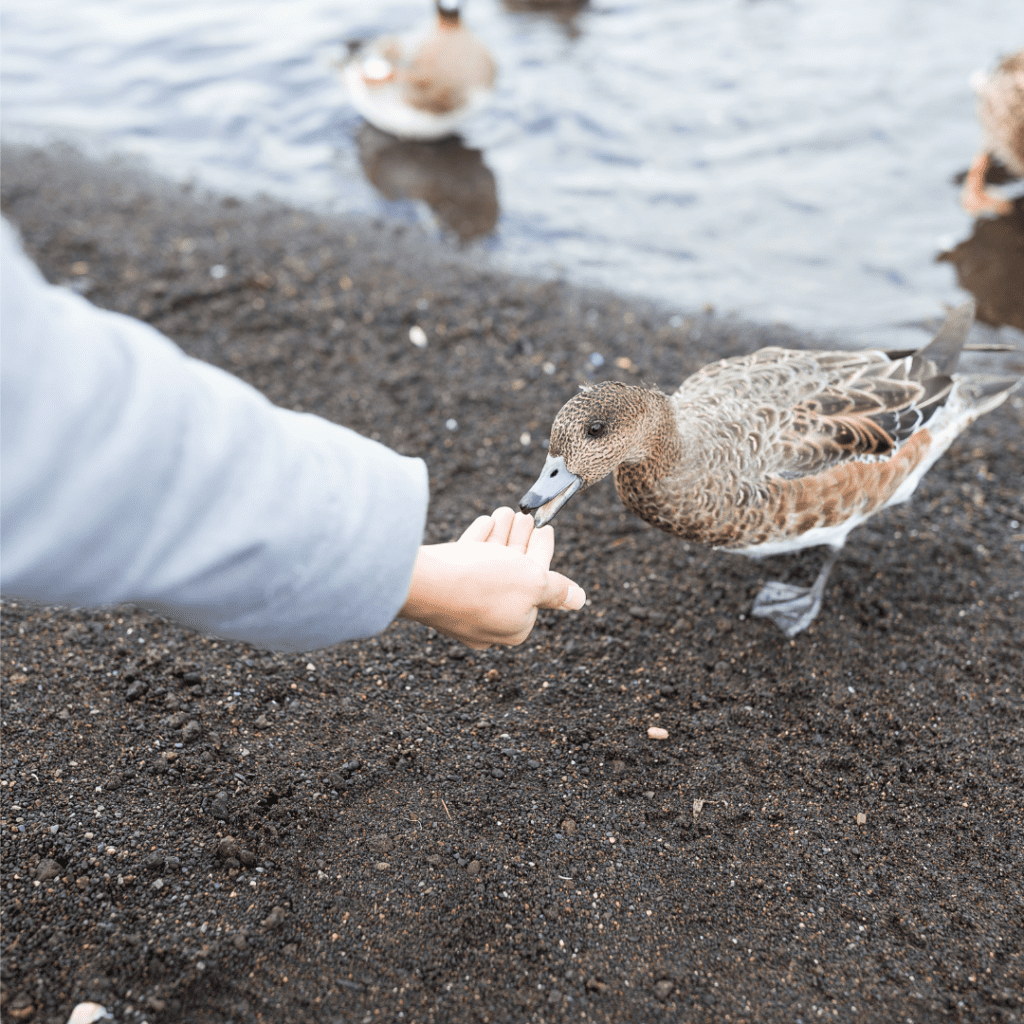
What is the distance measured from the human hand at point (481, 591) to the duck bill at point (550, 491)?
40 centimetres

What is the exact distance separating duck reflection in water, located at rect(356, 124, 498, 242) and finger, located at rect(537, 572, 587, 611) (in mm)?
4699

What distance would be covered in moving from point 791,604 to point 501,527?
159 centimetres

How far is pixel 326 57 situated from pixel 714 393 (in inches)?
273

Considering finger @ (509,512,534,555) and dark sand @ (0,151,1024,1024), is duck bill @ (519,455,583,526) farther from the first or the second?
dark sand @ (0,151,1024,1024)

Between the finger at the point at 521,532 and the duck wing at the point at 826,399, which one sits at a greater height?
the finger at the point at 521,532

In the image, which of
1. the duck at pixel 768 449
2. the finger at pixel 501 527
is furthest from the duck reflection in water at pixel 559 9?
the finger at pixel 501 527

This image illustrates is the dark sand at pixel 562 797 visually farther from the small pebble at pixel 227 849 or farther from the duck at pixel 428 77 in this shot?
the duck at pixel 428 77

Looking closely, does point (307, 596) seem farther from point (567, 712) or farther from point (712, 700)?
point (712, 700)

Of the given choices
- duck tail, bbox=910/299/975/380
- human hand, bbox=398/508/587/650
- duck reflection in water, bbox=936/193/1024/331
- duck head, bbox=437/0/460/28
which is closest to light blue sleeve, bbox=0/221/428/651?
human hand, bbox=398/508/587/650

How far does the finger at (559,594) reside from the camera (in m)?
2.18

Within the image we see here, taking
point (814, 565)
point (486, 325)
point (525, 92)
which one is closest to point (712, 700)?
point (814, 565)

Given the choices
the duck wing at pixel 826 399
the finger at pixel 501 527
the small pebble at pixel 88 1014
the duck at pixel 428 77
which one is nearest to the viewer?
the small pebble at pixel 88 1014

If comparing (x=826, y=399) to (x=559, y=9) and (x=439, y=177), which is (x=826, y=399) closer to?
(x=439, y=177)

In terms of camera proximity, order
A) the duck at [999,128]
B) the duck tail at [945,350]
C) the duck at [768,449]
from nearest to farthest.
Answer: the duck at [768,449]
the duck tail at [945,350]
the duck at [999,128]
